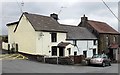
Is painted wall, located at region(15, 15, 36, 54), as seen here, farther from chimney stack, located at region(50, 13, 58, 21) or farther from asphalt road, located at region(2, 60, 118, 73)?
asphalt road, located at region(2, 60, 118, 73)

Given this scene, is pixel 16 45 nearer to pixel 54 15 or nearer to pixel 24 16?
pixel 24 16

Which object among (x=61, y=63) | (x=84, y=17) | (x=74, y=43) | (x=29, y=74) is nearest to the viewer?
(x=29, y=74)

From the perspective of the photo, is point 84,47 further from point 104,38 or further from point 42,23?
point 42,23

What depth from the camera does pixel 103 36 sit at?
4903 centimetres

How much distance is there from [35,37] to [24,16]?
4.55m

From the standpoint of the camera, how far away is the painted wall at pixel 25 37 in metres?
34.0

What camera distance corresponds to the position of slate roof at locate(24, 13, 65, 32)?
1362 inches

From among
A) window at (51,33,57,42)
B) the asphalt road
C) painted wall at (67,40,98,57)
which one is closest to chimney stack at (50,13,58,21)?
painted wall at (67,40,98,57)

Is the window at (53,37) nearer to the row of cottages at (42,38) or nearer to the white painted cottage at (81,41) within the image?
the row of cottages at (42,38)

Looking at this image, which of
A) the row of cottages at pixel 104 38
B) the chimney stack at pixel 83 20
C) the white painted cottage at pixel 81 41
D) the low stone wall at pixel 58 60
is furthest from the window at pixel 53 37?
the chimney stack at pixel 83 20

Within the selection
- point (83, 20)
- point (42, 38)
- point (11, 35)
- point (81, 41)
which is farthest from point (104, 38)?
point (11, 35)

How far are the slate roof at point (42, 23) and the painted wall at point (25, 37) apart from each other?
679 mm

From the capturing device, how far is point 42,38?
34250 mm

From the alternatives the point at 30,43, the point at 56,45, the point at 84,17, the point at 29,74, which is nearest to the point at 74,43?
the point at 56,45
